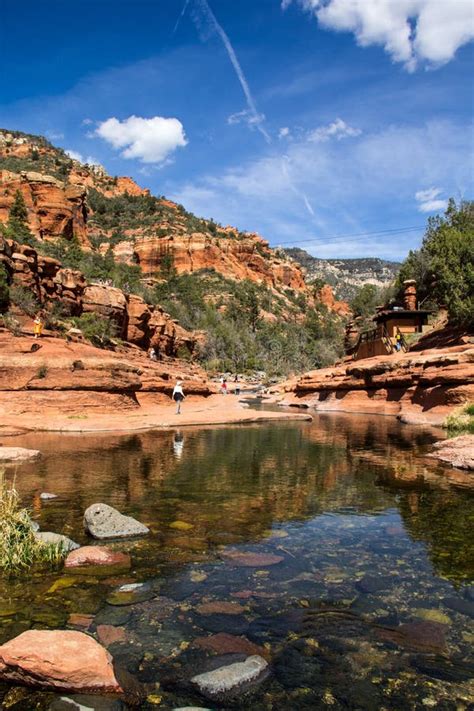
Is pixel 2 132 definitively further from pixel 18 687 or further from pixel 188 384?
pixel 18 687

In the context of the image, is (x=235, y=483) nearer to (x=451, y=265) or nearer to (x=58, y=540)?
(x=58, y=540)

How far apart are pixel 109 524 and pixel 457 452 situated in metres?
10.4

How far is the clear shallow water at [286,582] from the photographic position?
4030 mm

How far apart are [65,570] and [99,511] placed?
1.59 metres

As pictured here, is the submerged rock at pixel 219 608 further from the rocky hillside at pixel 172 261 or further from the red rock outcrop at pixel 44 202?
the red rock outcrop at pixel 44 202

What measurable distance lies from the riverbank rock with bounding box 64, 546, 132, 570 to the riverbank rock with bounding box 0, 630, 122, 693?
2.41 metres

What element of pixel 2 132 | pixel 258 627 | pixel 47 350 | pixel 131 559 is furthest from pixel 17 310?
pixel 2 132

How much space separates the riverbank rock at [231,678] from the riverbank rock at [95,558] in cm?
250

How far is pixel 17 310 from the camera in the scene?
27.9 meters

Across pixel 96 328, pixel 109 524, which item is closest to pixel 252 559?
pixel 109 524

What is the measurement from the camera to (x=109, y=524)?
24.3 ft

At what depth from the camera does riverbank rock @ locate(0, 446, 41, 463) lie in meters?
12.8

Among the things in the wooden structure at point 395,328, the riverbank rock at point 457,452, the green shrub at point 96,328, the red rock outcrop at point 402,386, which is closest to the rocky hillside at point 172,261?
the green shrub at point 96,328

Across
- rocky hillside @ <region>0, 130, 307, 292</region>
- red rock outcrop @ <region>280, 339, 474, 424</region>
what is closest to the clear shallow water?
red rock outcrop @ <region>280, 339, 474, 424</region>
